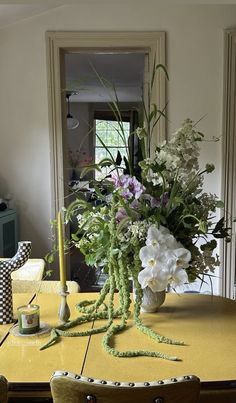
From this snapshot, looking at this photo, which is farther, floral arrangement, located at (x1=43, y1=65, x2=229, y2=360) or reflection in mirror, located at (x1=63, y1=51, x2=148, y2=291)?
reflection in mirror, located at (x1=63, y1=51, x2=148, y2=291)

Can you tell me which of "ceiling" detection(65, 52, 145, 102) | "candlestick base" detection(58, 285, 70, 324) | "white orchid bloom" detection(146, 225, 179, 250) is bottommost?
"candlestick base" detection(58, 285, 70, 324)

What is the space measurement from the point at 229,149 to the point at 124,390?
278 cm

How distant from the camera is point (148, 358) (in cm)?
125

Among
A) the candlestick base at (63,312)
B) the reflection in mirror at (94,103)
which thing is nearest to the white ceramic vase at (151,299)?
the candlestick base at (63,312)

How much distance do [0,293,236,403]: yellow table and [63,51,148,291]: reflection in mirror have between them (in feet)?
5.68

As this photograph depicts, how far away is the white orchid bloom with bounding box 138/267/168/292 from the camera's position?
1.38 meters

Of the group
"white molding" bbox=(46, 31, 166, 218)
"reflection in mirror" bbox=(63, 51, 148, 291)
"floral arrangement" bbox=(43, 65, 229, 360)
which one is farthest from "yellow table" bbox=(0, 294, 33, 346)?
Result: "white molding" bbox=(46, 31, 166, 218)

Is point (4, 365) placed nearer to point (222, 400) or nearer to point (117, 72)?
point (222, 400)

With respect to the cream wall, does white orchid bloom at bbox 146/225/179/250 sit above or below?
below

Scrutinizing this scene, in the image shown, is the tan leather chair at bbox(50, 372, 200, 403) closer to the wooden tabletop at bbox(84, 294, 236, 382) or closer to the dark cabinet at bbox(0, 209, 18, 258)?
the wooden tabletop at bbox(84, 294, 236, 382)

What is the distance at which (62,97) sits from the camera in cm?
348

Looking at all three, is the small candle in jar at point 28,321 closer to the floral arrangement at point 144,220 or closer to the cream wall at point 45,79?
the floral arrangement at point 144,220

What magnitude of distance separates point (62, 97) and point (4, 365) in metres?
2.61

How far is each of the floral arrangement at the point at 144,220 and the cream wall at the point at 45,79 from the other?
6.74 ft
